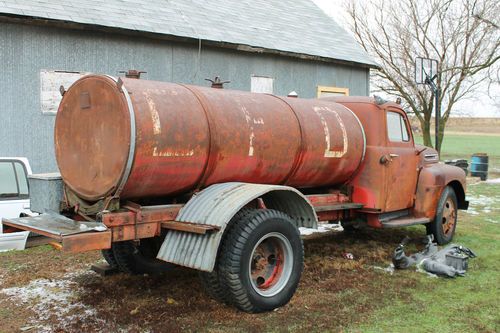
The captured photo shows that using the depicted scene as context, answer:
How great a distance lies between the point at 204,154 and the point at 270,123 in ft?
3.23

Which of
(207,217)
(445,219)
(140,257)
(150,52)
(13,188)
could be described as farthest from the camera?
(150,52)

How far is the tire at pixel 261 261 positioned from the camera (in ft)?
15.1

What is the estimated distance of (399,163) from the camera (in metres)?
7.08

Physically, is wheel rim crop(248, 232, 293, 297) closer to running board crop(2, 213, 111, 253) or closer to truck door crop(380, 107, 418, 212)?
running board crop(2, 213, 111, 253)

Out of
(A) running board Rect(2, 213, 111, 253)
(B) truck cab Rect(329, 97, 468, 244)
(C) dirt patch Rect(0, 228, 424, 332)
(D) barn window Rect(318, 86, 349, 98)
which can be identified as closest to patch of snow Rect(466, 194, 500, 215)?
(B) truck cab Rect(329, 97, 468, 244)

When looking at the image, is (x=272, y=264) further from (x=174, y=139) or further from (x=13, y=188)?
(x=13, y=188)

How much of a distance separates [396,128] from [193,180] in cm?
359

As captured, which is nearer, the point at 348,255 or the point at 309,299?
the point at 309,299

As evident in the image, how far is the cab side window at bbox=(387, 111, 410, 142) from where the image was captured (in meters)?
7.20

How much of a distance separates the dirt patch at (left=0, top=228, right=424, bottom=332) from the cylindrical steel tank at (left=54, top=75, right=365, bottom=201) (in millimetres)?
1126

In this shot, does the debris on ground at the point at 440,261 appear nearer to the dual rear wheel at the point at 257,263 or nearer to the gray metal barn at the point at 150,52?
the dual rear wheel at the point at 257,263

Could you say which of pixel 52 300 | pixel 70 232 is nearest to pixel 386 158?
pixel 70 232

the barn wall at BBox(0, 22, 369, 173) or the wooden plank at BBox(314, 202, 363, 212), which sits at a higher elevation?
the barn wall at BBox(0, 22, 369, 173)

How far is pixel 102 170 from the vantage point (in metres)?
4.77
